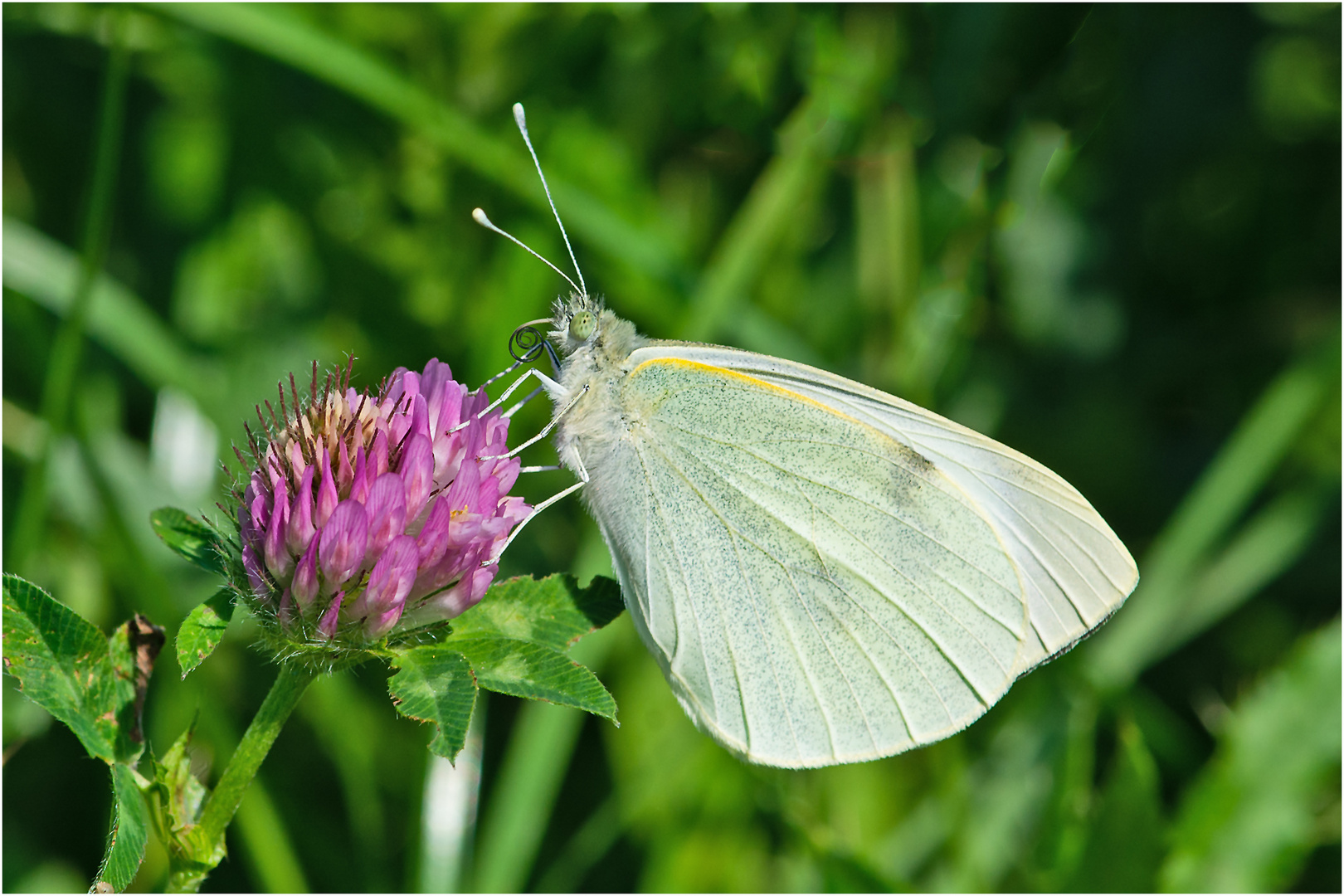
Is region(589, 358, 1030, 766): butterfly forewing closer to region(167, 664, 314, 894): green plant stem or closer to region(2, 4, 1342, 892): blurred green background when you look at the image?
region(2, 4, 1342, 892): blurred green background

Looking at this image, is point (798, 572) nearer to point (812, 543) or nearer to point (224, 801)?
point (812, 543)

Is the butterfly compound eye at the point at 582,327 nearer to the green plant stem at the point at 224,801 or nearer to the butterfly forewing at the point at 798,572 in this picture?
the butterfly forewing at the point at 798,572

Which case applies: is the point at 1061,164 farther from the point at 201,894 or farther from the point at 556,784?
the point at 201,894

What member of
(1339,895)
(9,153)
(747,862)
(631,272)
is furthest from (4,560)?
(1339,895)

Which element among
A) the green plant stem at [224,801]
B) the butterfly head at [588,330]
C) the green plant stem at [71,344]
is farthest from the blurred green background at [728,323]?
the green plant stem at [224,801]

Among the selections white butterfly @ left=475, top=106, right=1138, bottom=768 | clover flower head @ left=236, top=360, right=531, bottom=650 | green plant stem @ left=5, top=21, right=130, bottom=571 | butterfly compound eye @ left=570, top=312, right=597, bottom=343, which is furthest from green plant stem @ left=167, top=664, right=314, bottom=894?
green plant stem @ left=5, top=21, right=130, bottom=571

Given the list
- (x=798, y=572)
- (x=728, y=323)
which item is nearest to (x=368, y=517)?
(x=798, y=572)

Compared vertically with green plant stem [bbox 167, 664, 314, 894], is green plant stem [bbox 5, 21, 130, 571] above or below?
above
